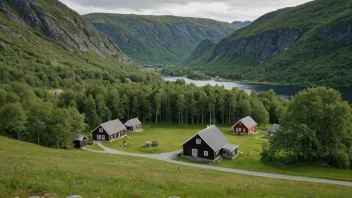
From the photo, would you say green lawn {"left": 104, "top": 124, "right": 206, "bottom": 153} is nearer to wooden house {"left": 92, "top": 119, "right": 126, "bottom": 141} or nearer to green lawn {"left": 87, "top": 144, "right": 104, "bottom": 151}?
wooden house {"left": 92, "top": 119, "right": 126, "bottom": 141}

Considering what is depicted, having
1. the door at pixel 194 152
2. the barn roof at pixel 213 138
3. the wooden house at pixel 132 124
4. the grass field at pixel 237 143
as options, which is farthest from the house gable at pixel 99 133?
the barn roof at pixel 213 138

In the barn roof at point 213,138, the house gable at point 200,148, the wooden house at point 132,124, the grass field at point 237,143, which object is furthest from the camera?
the wooden house at point 132,124

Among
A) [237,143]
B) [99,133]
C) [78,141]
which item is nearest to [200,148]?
[237,143]

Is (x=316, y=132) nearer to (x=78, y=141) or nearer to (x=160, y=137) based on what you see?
(x=160, y=137)

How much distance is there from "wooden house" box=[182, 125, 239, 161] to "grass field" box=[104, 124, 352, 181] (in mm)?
2439

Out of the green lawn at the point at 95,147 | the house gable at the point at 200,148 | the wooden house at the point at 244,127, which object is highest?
the wooden house at the point at 244,127

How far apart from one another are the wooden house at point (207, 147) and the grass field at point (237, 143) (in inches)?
96.0

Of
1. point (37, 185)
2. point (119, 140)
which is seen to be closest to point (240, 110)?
point (119, 140)

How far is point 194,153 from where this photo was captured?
235 ft

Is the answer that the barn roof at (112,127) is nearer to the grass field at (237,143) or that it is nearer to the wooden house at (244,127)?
the grass field at (237,143)

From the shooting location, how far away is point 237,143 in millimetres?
86375

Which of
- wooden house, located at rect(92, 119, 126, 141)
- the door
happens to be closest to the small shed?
wooden house, located at rect(92, 119, 126, 141)

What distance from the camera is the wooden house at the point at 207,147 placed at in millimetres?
69438

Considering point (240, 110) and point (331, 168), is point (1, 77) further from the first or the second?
point (331, 168)
